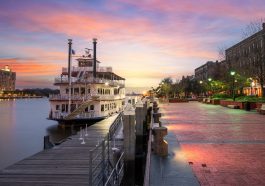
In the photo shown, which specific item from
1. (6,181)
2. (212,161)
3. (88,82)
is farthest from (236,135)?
(88,82)

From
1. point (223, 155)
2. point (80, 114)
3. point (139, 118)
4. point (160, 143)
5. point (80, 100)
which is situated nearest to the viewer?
point (160, 143)

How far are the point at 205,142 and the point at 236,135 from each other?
2682 millimetres

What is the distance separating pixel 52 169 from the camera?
1579 cm

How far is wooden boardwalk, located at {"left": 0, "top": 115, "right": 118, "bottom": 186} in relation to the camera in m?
13.8

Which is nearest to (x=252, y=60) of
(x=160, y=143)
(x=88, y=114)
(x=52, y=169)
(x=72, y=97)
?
(x=88, y=114)

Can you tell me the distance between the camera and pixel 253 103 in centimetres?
3594

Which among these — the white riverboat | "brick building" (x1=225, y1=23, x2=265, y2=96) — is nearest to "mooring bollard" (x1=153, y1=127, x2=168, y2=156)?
"brick building" (x1=225, y1=23, x2=265, y2=96)

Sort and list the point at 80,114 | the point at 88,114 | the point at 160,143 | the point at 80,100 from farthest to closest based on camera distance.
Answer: the point at 80,100
the point at 88,114
the point at 80,114
the point at 160,143

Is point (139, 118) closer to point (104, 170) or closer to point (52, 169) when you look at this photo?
point (52, 169)

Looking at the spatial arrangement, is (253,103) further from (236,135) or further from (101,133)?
(236,135)

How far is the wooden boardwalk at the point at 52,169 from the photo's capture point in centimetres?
1376

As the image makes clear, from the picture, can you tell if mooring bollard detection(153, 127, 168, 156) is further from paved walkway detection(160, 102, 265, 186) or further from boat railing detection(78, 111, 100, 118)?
boat railing detection(78, 111, 100, 118)

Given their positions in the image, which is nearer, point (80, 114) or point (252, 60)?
point (80, 114)

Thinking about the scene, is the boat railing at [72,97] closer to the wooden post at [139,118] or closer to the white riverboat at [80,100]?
the white riverboat at [80,100]
